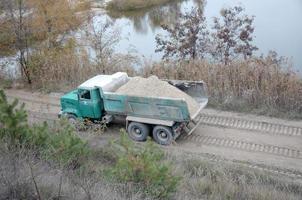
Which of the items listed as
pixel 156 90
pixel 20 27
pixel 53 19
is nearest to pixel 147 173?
pixel 156 90

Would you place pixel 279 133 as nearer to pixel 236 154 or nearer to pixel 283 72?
pixel 236 154

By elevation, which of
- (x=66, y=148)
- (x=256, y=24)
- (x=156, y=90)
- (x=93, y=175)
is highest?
(x=256, y=24)

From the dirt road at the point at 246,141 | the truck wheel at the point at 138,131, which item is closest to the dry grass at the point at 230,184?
the dirt road at the point at 246,141

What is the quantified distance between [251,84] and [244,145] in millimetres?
3298

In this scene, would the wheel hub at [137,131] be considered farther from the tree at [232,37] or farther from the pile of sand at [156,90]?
the tree at [232,37]

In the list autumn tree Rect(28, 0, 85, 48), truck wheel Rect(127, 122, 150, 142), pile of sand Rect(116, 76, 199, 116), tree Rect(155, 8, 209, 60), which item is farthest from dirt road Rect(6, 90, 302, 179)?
tree Rect(155, 8, 209, 60)

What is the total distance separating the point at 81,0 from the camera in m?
24.1

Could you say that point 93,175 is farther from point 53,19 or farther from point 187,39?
point 187,39

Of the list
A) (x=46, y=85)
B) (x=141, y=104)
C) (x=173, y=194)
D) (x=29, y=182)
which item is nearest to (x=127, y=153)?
(x=173, y=194)

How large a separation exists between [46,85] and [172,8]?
18.4 m

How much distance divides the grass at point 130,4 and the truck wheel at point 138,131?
23.1 m

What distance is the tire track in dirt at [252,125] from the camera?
43.6 ft

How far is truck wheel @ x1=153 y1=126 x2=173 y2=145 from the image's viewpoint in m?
12.9

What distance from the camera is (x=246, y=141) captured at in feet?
42.4
